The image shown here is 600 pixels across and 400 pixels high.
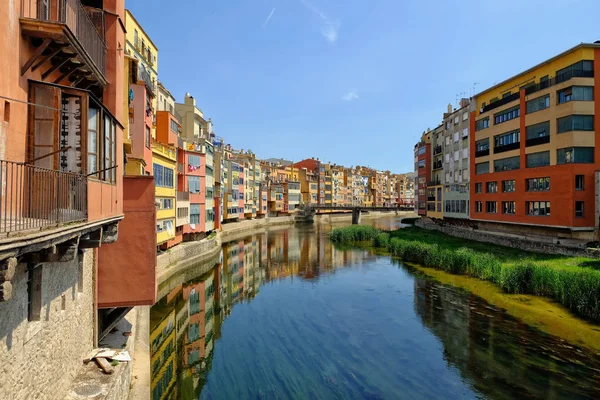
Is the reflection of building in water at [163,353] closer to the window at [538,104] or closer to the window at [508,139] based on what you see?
the window at [538,104]

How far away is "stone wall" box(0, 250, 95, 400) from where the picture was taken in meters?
6.11

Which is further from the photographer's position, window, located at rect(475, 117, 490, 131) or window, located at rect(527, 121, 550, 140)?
window, located at rect(475, 117, 490, 131)

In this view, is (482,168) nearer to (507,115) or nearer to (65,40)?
(507,115)

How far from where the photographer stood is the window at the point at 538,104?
1382 inches

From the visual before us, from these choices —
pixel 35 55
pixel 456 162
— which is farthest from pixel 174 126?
pixel 456 162

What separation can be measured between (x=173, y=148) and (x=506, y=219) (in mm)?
35033

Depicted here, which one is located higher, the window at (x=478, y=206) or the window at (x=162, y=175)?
the window at (x=162, y=175)

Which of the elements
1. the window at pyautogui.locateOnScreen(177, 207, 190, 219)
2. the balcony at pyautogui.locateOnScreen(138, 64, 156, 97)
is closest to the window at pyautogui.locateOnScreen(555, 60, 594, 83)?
the balcony at pyautogui.locateOnScreen(138, 64, 156, 97)

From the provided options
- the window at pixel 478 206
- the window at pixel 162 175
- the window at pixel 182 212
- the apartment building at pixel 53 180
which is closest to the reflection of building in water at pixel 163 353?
the apartment building at pixel 53 180

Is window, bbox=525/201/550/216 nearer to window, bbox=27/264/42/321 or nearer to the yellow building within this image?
the yellow building

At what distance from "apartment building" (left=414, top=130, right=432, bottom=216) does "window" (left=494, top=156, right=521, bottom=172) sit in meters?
21.2

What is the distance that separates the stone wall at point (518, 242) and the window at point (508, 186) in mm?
4929

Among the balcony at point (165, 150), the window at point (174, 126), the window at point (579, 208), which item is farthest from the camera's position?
the window at point (174, 126)

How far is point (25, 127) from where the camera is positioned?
727cm
